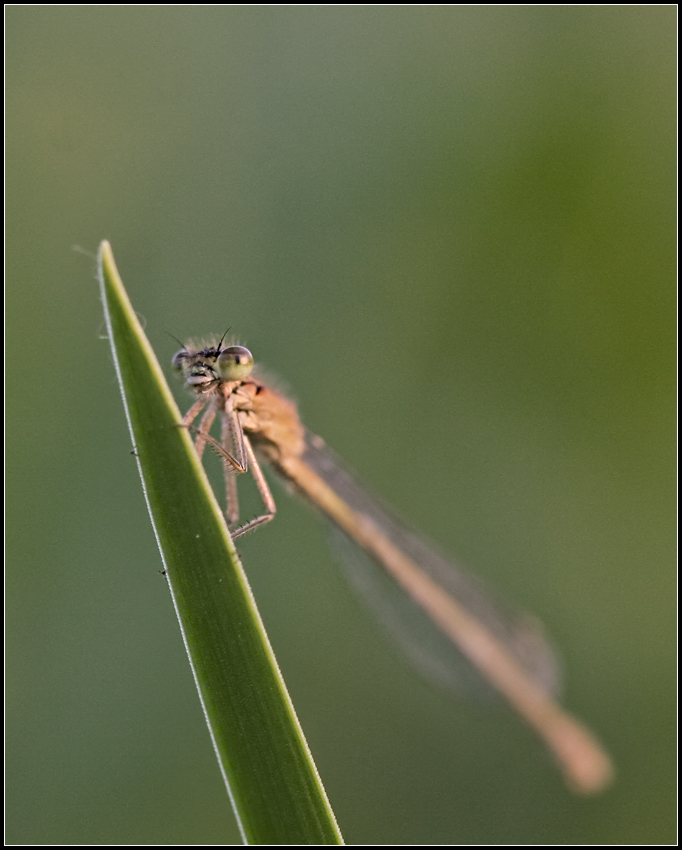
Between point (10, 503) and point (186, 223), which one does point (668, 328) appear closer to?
point (186, 223)

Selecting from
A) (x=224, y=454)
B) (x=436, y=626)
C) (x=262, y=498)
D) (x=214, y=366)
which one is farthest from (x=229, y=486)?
(x=436, y=626)

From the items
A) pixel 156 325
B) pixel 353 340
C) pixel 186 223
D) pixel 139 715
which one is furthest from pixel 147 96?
pixel 139 715

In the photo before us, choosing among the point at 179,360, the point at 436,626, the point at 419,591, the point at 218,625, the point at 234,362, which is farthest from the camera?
the point at 436,626

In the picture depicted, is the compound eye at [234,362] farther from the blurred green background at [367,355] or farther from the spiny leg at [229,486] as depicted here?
the blurred green background at [367,355]

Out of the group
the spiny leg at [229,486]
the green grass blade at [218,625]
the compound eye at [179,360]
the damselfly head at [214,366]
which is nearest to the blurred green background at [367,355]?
the spiny leg at [229,486]

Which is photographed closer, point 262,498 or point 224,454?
point 224,454

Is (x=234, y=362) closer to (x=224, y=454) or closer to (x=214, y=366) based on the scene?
(x=214, y=366)

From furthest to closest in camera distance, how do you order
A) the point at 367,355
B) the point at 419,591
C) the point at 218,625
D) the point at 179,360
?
the point at 367,355
the point at 419,591
the point at 179,360
the point at 218,625
